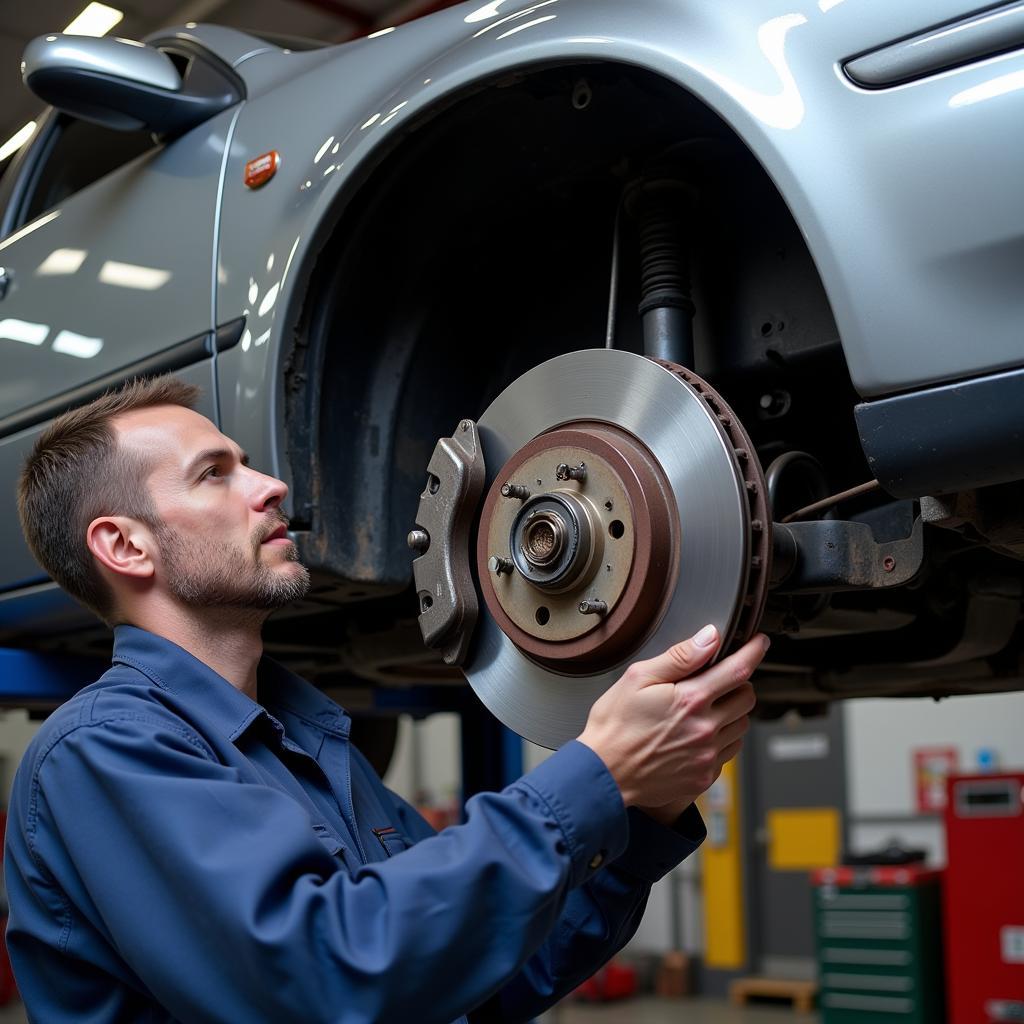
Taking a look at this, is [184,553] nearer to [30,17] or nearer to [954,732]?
[30,17]

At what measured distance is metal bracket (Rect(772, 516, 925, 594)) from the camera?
94 cm

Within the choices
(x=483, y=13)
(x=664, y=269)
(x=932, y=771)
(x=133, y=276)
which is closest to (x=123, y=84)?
(x=133, y=276)

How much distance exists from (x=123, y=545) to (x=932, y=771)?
471cm

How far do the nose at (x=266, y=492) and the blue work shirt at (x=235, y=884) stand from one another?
0.22 metres

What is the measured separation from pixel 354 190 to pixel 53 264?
0.59 meters

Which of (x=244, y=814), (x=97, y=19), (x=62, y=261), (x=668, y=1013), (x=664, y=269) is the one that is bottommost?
(x=668, y=1013)

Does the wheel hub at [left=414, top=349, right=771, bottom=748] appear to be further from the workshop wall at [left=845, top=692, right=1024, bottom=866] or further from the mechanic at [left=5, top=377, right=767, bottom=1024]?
the workshop wall at [left=845, top=692, right=1024, bottom=866]

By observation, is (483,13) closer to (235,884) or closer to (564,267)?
(564,267)

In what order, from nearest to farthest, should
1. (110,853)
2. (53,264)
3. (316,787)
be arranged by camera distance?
(110,853)
(316,787)
(53,264)

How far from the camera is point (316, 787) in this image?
1.02 m

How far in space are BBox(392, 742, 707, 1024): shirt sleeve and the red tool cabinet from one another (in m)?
2.97

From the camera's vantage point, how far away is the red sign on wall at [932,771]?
5059 millimetres

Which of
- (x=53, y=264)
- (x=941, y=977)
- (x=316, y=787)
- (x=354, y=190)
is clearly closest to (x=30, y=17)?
(x=53, y=264)

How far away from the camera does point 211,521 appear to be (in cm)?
106
